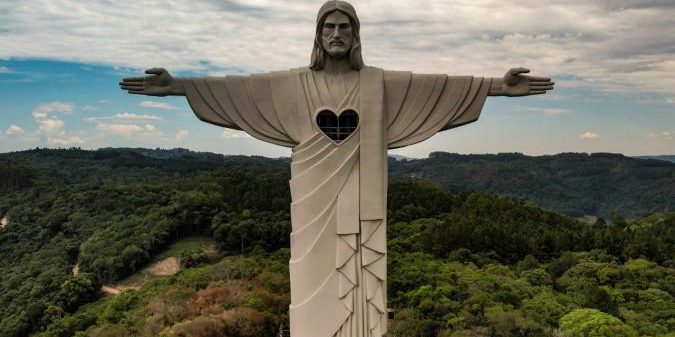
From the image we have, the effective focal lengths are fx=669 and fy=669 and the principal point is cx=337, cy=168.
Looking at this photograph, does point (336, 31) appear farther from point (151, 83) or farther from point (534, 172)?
point (534, 172)

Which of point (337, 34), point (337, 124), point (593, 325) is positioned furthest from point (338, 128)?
point (593, 325)

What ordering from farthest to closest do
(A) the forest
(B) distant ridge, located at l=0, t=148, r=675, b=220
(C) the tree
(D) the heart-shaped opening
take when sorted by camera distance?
(B) distant ridge, located at l=0, t=148, r=675, b=220 < (A) the forest < (C) the tree < (D) the heart-shaped opening

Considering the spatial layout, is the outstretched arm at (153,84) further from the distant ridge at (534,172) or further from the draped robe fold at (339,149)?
the distant ridge at (534,172)

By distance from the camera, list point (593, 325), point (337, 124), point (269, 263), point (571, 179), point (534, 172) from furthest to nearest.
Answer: point (534, 172)
point (571, 179)
point (269, 263)
point (593, 325)
point (337, 124)

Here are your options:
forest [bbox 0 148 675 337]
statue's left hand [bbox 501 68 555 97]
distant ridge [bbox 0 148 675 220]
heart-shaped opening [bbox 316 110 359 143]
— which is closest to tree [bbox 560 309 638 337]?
forest [bbox 0 148 675 337]

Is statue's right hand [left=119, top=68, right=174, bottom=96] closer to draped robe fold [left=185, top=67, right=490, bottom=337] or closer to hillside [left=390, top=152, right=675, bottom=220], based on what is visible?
draped robe fold [left=185, top=67, right=490, bottom=337]
